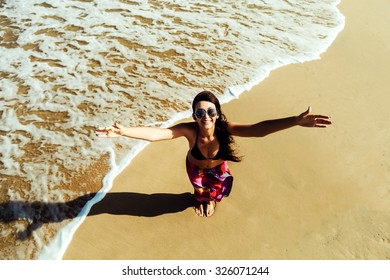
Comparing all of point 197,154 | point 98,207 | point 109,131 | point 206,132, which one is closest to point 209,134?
point 206,132

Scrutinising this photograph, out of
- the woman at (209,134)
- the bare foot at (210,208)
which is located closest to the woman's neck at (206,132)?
the woman at (209,134)

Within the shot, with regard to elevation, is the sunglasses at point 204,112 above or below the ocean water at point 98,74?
above

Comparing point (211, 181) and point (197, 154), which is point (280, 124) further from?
point (211, 181)

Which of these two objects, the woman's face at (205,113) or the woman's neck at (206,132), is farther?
the woman's neck at (206,132)

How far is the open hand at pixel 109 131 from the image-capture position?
2653mm

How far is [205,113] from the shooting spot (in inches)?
113

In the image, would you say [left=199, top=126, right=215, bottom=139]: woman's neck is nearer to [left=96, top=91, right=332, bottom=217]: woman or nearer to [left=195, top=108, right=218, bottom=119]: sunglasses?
[left=96, top=91, right=332, bottom=217]: woman

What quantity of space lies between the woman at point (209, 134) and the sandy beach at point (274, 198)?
42cm

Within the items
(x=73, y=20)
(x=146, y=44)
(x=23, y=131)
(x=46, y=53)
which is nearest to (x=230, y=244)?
(x=23, y=131)

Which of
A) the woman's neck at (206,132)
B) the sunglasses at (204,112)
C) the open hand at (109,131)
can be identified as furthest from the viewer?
the woman's neck at (206,132)

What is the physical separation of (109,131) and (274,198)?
203 cm

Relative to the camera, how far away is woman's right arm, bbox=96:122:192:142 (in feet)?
8.80

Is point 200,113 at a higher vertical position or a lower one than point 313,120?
lower

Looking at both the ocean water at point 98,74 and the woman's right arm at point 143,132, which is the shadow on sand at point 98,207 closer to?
the ocean water at point 98,74
